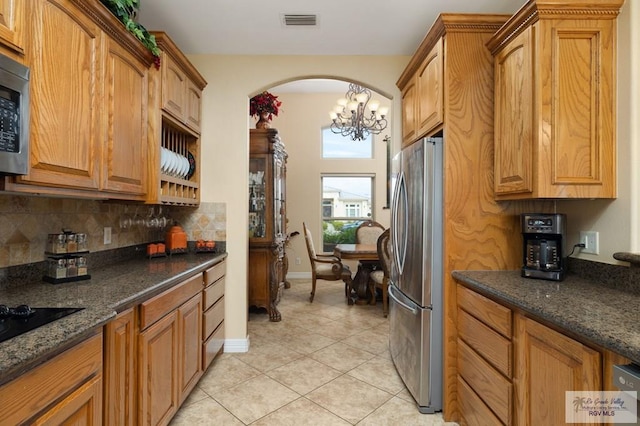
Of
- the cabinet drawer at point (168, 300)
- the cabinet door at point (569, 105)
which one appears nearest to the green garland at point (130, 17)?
the cabinet drawer at point (168, 300)

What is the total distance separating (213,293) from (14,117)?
178 cm

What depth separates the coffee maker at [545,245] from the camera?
1739 mm

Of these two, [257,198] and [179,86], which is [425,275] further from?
[257,198]

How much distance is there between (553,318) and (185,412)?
208 centimetres

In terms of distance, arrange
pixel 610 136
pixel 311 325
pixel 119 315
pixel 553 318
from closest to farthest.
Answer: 1. pixel 553 318
2. pixel 119 315
3. pixel 610 136
4. pixel 311 325

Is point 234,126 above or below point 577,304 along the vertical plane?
above

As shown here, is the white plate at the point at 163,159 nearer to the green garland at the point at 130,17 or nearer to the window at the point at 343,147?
the green garland at the point at 130,17

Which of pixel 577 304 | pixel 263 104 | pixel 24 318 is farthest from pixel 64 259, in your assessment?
pixel 263 104

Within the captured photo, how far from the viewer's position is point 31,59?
1253mm

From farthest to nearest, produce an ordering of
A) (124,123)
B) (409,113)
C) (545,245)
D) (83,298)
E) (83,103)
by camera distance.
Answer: (409,113) → (124,123) → (545,245) → (83,103) → (83,298)

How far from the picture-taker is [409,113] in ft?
8.91

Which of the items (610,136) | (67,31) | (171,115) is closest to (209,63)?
(171,115)

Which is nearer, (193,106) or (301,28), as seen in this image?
(301,28)

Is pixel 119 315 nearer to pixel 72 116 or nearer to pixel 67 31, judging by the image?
pixel 72 116
